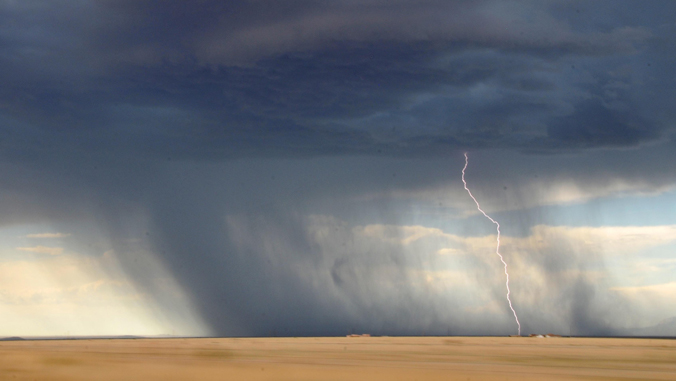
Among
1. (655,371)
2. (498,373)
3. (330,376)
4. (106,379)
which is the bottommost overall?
(106,379)

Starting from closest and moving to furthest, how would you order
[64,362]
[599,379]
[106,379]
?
1. [106,379]
2. [599,379]
3. [64,362]

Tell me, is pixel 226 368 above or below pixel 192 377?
above

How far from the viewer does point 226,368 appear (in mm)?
36062

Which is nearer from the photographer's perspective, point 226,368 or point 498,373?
point 498,373

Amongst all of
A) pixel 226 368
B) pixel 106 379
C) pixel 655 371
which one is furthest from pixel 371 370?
pixel 655 371

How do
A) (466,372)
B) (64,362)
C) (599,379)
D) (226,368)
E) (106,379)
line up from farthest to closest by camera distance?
(64,362), (226,368), (466,372), (599,379), (106,379)

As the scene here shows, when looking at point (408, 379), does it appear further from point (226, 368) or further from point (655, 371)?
point (655, 371)

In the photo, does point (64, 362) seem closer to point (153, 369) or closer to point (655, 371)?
point (153, 369)

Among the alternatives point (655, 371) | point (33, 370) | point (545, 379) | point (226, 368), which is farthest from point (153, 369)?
point (655, 371)

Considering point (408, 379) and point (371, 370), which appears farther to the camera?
point (371, 370)

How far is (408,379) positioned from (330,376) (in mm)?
3804

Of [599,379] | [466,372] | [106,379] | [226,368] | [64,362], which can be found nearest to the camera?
[106,379]

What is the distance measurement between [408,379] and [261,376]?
23.8ft

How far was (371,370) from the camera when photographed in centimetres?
3509
